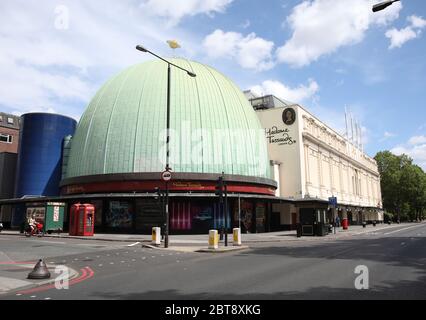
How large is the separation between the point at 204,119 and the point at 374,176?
75.4m

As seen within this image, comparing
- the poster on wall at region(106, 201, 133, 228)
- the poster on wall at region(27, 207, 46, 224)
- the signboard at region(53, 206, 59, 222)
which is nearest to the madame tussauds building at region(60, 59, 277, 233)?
the poster on wall at region(106, 201, 133, 228)

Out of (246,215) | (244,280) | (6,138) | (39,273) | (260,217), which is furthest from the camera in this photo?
(6,138)

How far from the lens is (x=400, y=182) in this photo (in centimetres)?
11006

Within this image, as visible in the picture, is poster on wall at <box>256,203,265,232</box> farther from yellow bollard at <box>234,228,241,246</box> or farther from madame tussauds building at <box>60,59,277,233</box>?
yellow bollard at <box>234,228,241,246</box>

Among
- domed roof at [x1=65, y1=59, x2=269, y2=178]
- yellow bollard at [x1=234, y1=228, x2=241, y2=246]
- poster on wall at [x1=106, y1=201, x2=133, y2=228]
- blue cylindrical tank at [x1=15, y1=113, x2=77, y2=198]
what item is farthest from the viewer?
blue cylindrical tank at [x1=15, y1=113, x2=77, y2=198]

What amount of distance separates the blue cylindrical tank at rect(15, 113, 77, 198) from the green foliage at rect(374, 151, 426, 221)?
92.5 meters

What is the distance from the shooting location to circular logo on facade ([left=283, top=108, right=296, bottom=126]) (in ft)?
181

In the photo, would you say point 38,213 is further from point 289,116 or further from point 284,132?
point 289,116

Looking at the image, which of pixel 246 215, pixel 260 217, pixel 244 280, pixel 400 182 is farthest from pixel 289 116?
pixel 400 182

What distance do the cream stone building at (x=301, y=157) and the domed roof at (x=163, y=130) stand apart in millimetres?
8593

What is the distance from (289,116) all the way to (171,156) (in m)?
23.3

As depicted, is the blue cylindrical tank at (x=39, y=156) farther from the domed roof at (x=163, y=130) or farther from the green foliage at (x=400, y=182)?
the green foliage at (x=400, y=182)

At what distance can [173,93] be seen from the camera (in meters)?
43.1
